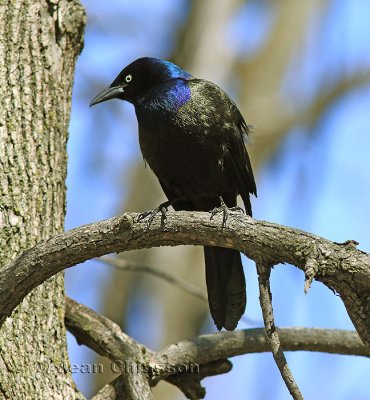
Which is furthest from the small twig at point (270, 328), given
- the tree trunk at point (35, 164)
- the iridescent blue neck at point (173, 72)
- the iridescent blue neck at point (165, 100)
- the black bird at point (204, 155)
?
the iridescent blue neck at point (173, 72)

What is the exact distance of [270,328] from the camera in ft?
10.3


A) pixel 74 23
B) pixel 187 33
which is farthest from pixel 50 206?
pixel 187 33

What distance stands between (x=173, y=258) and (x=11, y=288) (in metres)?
5.44

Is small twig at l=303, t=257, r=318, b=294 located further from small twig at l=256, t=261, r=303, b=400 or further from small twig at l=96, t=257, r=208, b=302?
small twig at l=96, t=257, r=208, b=302

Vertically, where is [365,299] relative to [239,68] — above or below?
below

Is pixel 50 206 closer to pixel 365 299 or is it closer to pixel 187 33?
pixel 365 299

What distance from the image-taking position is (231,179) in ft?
15.8

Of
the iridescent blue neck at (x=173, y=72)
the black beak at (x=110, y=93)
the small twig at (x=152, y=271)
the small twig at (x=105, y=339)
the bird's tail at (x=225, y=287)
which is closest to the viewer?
the small twig at (x=105, y=339)

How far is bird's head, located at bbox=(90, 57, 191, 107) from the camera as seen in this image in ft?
17.1

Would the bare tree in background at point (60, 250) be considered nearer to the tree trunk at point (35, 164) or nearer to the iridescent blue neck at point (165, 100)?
the tree trunk at point (35, 164)

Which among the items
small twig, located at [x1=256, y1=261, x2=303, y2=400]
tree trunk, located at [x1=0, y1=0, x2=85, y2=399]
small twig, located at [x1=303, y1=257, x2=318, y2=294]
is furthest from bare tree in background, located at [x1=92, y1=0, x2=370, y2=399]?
small twig, located at [x1=303, y1=257, x2=318, y2=294]

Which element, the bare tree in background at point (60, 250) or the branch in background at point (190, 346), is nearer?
the bare tree in background at point (60, 250)

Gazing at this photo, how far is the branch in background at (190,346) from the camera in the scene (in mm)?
4199

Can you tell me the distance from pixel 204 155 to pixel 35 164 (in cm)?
104
